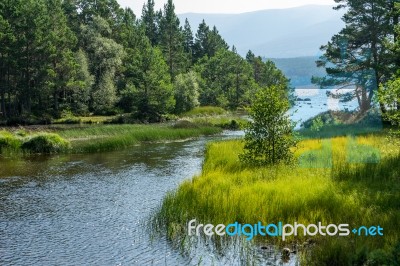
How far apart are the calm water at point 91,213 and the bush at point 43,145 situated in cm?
383

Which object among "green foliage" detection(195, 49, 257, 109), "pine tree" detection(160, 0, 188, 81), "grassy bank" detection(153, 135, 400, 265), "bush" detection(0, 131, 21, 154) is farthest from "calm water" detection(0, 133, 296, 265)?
"green foliage" detection(195, 49, 257, 109)

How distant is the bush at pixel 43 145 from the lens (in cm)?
3631

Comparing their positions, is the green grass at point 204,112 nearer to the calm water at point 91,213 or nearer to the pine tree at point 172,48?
the pine tree at point 172,48

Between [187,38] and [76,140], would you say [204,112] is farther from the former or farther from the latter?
[187,38]

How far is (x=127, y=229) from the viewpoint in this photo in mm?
14797

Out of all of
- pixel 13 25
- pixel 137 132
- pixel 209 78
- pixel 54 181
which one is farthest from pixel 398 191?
pixel 209 78

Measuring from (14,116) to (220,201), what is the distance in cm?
6000

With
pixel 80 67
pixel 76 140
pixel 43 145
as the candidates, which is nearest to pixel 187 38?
pixel 80 67

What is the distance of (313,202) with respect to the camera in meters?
14.0

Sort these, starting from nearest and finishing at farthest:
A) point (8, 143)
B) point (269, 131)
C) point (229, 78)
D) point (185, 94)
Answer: point (269, 131)
point (8, 143)
point (185, 94)
point (229, 78)

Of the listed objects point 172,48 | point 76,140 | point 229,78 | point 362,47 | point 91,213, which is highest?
point 172,48

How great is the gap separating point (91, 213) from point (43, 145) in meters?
21.8

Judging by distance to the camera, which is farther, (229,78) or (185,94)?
(229,78)

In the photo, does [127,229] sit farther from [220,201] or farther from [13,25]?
[13,25]
